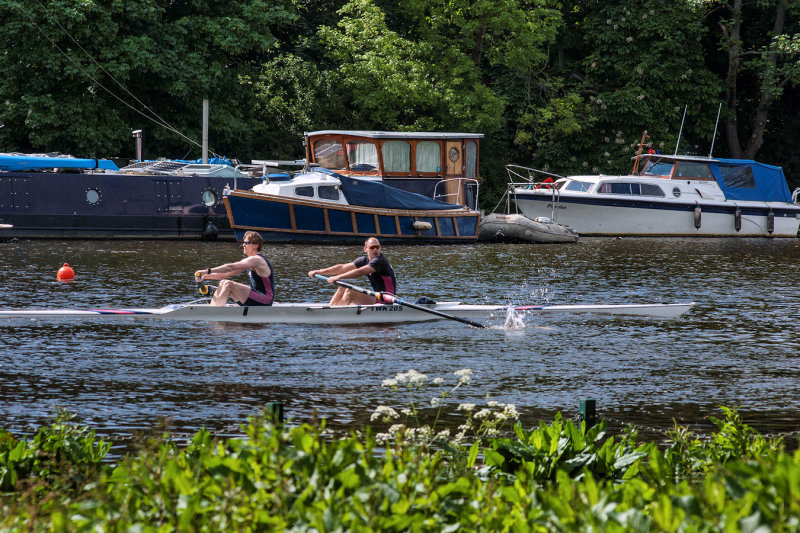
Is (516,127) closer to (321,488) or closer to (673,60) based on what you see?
(673,60)

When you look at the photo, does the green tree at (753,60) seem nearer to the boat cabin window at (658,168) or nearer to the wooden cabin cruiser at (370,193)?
the boat cabin window at (658,168)

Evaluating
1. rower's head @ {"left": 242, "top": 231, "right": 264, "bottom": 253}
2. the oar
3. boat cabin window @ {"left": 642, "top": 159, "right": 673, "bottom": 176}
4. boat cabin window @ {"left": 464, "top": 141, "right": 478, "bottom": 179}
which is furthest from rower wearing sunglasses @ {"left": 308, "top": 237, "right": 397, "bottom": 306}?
boat cabin window @ {"left": 642, "top": 159, "right": 673, "bottom": 176}

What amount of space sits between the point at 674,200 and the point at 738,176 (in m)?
3.23

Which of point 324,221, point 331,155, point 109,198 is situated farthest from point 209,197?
point 324,221

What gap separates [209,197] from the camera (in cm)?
2925

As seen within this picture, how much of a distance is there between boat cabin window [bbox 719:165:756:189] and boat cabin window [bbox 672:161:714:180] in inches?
23.1

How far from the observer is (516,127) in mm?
40125

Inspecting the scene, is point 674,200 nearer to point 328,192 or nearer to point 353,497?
point 328,192

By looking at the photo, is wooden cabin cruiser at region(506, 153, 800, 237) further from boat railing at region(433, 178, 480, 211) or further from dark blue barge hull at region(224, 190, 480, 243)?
dark blue barge hull at region(224, 190, 480, 243)

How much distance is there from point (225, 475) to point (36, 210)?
2491 centimetres

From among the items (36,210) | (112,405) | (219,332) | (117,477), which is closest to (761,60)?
(36,210)

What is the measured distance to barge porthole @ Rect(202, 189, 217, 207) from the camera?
95.6 ft

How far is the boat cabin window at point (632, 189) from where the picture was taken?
33.7 metres

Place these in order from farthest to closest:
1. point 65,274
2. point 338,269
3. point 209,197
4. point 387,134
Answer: point 387,134 → point 209,197 → point 65,274 → point 338,269
